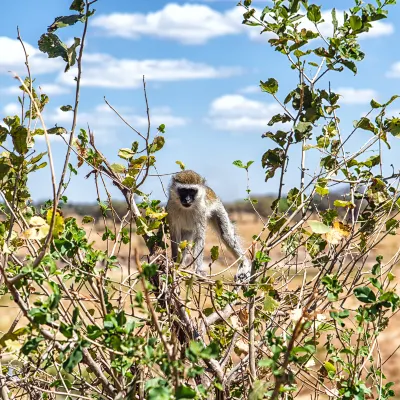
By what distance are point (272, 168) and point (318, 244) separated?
1.60 ft

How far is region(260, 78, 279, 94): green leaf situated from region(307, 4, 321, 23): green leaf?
1.22 feet

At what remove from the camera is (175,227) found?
659cm

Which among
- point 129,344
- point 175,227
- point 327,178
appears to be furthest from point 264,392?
point 175,227

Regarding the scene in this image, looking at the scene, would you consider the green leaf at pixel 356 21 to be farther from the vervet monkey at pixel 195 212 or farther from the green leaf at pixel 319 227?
the vervet monkey at pixel 195 212

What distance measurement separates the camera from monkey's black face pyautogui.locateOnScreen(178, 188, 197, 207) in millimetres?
6594

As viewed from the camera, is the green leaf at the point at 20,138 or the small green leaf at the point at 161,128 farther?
the small green leaf at the point at 161,128

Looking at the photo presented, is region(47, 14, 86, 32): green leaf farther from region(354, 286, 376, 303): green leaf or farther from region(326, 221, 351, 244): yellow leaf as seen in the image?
region(354, 286, 376, 303): green leaf

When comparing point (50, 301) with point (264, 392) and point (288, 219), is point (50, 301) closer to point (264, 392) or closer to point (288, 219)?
point (264, 392)

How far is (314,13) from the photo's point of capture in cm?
356

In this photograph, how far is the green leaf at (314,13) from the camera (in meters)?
3.56

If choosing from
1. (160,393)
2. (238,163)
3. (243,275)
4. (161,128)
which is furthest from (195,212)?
(160,393)

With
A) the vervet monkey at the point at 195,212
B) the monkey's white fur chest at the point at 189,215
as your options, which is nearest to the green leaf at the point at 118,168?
the vervet monkey at the point at 195,212

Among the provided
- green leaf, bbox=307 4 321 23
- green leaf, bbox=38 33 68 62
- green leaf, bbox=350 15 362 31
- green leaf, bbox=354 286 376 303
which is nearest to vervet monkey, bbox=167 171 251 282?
green leaf, bbox=307 4 321 23

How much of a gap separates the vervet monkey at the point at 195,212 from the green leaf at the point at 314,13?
324 centimetres
